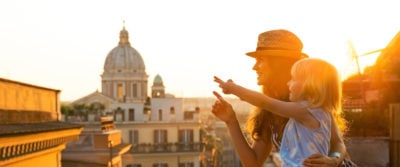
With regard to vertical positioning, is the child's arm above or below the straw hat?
below

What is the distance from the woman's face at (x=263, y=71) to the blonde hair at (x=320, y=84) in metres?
0.63

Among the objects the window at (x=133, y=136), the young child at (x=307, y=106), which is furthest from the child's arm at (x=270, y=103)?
the window at (x=133, y=136)

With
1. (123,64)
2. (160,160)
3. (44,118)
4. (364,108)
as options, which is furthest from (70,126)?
(123,64)

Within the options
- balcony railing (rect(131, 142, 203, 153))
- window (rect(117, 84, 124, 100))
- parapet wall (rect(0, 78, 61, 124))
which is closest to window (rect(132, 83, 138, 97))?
window (rect(117, 84, 124, 100))

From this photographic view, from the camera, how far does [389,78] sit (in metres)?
11.6

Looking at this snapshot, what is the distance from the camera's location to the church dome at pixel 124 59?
313 feet

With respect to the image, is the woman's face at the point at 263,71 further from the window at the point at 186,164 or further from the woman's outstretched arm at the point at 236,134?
the window at the point at 186,164

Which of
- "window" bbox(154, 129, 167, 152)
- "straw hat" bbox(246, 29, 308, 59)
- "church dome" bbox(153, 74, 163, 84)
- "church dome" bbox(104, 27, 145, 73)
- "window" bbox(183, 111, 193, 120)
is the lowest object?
"window" bbox(154, 129, 167, 152)

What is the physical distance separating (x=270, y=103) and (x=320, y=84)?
0.24m

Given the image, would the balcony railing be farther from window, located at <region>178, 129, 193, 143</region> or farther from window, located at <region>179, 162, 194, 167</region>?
window, located at <region>179, 162, 194, 167</region>

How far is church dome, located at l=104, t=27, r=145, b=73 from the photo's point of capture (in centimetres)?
9538

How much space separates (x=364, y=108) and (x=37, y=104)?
5758 millimetres

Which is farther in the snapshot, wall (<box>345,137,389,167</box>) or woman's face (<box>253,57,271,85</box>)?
wall (<box>345,137,389,167</box>)

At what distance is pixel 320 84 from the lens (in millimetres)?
3225
